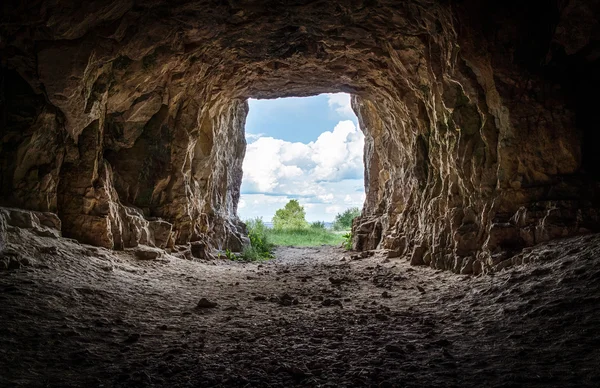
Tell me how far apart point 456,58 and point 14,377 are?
7898 millimetres

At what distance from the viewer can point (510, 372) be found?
289 cm

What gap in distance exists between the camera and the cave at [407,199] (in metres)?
3.39

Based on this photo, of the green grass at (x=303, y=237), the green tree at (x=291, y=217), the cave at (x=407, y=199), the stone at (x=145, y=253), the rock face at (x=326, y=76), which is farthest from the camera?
the green tree at (x=291, y=217)

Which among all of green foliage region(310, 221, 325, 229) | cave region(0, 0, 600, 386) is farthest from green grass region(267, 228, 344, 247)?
cave region(0, 0, 600, 386)

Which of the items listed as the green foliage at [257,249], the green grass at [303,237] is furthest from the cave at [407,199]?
the green grass at [303,237]

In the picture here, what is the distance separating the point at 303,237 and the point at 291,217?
5.24 meters

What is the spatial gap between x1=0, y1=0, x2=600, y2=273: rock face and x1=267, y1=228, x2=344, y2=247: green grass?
1136cm

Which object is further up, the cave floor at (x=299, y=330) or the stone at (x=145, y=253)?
the stone at (x=145, y=253)

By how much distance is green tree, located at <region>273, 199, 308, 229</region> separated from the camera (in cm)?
3038

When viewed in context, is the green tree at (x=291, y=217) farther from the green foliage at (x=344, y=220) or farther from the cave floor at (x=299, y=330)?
the cave floor at (x=299, y=330)

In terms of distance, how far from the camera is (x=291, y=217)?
31.2 m

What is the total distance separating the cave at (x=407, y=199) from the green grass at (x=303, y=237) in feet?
36.4

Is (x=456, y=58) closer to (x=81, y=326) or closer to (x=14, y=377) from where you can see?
(x=81, y=326)

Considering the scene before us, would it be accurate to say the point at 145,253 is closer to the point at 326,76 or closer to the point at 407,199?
the point at 326,76
